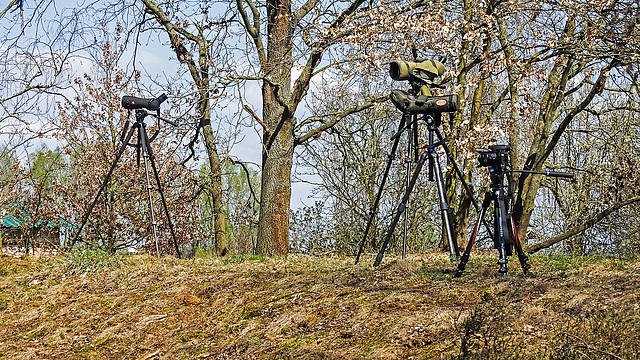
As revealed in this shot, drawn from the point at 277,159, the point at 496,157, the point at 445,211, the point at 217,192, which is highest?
the point at 277,159

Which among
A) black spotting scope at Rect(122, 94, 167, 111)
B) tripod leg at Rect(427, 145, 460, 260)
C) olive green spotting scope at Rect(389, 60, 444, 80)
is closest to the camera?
tripod leg at Rect(427, 145, 460, 260)

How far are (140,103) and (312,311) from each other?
4.00 m

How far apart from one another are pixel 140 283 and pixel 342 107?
25.1ft

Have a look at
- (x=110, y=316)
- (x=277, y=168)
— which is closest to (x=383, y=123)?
(x=277, y=168)

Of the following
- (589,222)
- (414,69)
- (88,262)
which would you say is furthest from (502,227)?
(589,222)

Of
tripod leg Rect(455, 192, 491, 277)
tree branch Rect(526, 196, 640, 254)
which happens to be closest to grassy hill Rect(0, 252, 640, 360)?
tripod leg Rect(455, 192, 491, 277)

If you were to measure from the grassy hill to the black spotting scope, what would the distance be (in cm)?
179

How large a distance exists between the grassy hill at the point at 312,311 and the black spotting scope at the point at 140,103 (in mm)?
1792

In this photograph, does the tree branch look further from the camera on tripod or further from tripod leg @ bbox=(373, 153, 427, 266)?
the camera on tripod

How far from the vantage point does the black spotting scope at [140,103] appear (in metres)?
6.89

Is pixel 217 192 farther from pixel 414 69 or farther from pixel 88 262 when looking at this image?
pixel 414 69

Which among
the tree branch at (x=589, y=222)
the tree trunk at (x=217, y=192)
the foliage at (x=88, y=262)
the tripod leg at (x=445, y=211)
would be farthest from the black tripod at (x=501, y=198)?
the tree trunk at (x=217, y=192)

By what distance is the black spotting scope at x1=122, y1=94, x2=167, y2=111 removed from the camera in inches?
271

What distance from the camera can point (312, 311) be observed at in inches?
161
